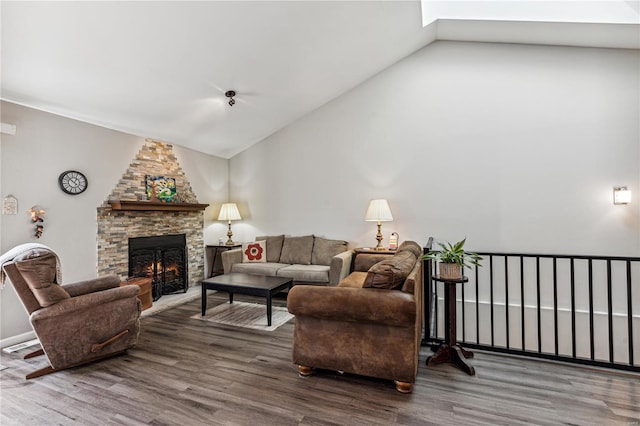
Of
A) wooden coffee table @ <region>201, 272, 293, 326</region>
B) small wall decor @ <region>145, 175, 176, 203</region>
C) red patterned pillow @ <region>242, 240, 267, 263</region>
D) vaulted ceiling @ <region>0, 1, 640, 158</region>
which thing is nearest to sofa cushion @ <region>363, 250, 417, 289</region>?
wooden coffee table @ <region>201, 272, 293, 326</region>

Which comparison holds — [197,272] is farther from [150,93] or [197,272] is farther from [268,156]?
[150,93]

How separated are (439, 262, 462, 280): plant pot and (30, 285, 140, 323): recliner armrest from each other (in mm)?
2801

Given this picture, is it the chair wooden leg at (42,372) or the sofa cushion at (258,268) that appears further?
the sofa cushion at (258,268)

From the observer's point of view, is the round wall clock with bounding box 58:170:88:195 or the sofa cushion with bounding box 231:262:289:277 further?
the sofa cushion with bounding box 231:262:289:277

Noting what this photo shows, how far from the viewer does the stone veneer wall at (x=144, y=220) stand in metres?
4.11

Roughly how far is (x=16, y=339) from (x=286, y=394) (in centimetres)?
300

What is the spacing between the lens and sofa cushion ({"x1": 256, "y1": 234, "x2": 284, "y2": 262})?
5359mm

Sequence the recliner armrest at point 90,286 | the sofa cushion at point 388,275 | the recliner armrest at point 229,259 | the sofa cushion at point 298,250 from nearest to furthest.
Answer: the sofa cushion at point 388,275, the recliner armrest at point 90,286, the recliner armrest at point 229,259, the sofa cushion at point 298,250

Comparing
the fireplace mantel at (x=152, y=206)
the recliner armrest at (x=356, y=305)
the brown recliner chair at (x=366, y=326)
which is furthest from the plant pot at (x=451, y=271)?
the fireplace mantel at (x=152, y=206)

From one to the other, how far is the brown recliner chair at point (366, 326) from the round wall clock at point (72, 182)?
3117mm

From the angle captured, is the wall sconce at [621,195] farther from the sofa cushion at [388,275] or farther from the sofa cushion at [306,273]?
the sofa cushion at [306,273]

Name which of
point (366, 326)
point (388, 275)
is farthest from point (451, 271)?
point (366, 326)

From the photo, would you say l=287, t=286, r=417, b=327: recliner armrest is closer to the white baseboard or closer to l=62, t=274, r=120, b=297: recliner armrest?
l=62, t=274, r=120, b=297: recliner armrest

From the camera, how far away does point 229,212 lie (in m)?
5.77
